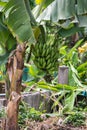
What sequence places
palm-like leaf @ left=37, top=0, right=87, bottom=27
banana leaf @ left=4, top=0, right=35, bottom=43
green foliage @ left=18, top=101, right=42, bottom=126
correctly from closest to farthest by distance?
1. banana leaf @ left=4, top=0, right=35, bottom=43
2. palm-like leaf @ left=37, top=0, right=87, bottom=27
3. green foliage @ left=18, top=101, right=42, bottom=126

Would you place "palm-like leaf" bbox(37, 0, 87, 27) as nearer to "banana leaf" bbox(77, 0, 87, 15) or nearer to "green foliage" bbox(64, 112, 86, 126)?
"banana leaf" bbox(77, 0, 87, 15)

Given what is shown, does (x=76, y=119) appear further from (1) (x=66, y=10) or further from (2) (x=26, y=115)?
(1) (x=66, y=10)

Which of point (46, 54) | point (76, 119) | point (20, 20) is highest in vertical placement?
point (20, 20)

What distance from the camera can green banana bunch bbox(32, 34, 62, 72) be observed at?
2410mm

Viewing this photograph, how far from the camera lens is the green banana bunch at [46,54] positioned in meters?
2.41

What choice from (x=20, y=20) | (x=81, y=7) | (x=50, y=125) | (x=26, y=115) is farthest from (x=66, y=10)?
(x=26, y=115)

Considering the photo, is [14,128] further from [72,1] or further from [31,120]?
[72,1]

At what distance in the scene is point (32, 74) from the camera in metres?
3.57

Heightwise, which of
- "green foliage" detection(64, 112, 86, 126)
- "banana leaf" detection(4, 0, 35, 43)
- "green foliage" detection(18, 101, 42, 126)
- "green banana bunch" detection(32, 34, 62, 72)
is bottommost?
"green foliage" detection(64, 112, 86, 126)

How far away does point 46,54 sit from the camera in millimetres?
2570

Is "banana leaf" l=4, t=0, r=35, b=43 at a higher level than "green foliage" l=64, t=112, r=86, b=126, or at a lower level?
higher

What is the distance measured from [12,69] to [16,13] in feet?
1.52

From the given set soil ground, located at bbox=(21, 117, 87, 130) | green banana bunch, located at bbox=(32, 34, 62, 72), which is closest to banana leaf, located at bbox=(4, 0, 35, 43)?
green banana bunch, located at bbox=(32, 34, 62, 72)

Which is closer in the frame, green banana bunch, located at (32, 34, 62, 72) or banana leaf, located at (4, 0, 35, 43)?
banana leaf, located at (4, 0, 35, 43)
